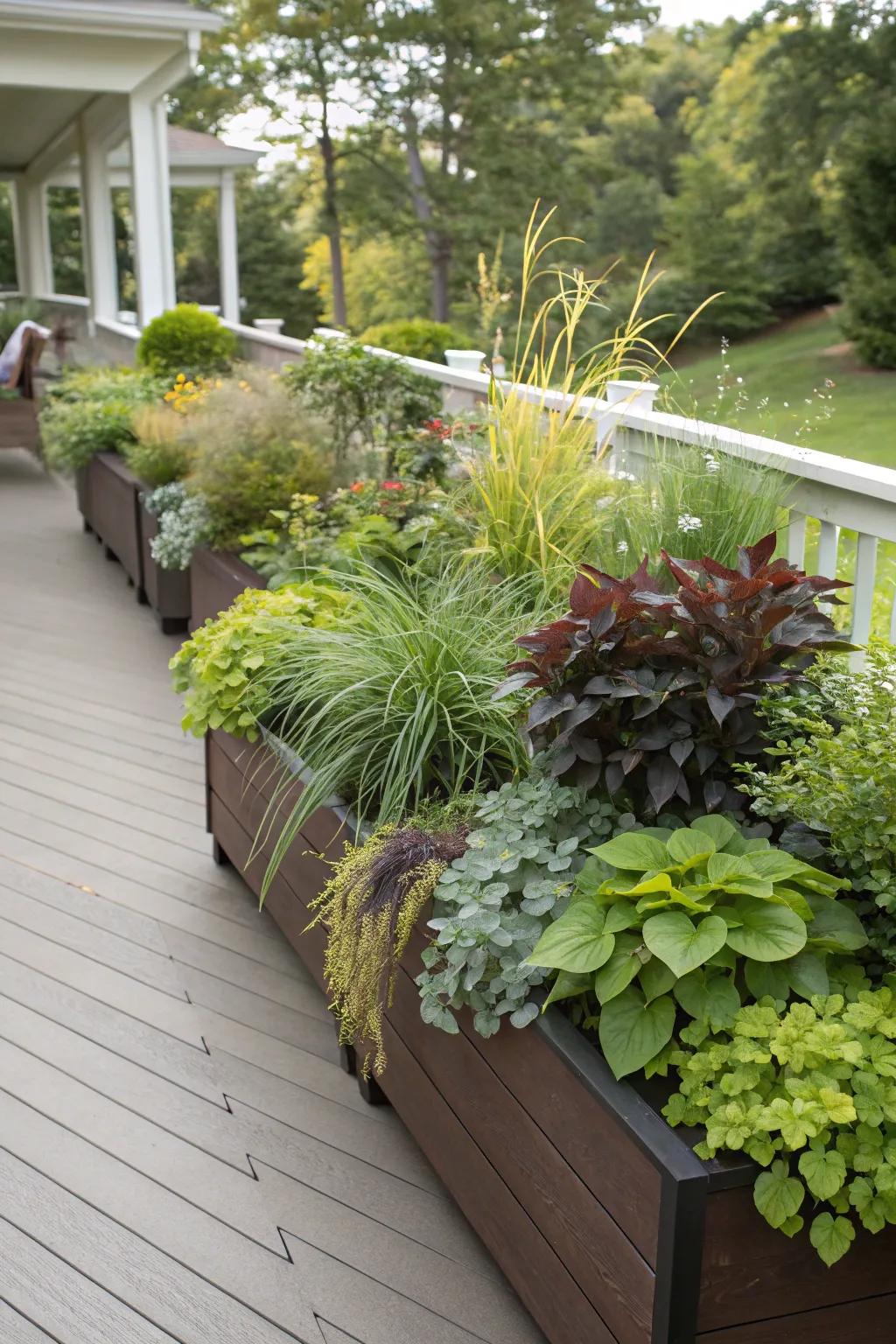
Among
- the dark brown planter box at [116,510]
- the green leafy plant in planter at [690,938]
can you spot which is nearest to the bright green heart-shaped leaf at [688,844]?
the green leafy plant in planter at [690,938]

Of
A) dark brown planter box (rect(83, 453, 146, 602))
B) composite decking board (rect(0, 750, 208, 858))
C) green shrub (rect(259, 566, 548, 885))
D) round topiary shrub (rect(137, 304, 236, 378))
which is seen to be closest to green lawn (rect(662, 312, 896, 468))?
round topiary shrub (rect(137, 304, 236, 378))

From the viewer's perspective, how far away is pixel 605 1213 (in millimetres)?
1590

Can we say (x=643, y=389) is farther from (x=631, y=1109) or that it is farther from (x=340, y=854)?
(x=631, y=1109)

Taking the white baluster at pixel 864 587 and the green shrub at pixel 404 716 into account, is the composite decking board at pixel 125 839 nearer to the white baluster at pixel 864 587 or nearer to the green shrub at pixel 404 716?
the green shrub at pixel 404 716

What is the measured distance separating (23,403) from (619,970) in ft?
27.6

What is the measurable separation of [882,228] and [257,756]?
14.7m

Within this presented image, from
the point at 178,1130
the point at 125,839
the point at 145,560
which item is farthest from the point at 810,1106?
the point at 145,560

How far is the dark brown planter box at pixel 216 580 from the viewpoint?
411 centimetres

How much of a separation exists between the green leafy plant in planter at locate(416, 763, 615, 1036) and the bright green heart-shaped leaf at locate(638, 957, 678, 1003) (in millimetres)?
170

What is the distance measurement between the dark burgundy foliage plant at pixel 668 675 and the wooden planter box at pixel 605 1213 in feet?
1.53

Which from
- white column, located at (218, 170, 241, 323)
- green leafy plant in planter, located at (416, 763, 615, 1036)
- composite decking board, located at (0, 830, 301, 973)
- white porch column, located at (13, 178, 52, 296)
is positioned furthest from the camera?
white column, located at (218, 170, 241, 323)

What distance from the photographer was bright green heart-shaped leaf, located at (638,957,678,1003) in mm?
1625

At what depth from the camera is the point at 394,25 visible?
2147cm

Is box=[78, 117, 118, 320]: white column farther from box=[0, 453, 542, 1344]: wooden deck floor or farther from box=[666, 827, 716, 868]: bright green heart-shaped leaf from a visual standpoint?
box=[666, 827, 716, 868]: bright green heart-shaped leaf
